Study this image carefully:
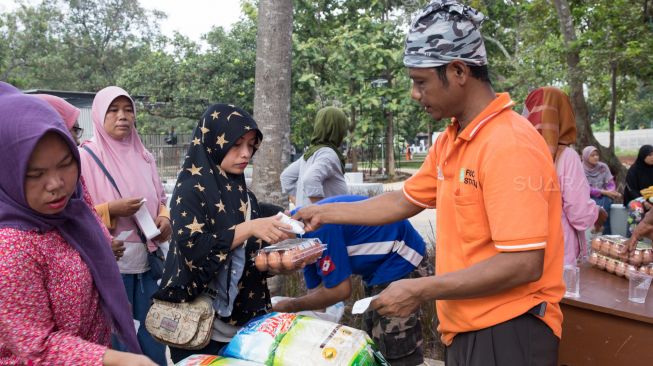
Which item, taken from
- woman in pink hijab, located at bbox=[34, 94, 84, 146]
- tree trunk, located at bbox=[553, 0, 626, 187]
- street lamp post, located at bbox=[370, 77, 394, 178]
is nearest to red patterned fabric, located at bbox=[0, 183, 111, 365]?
woman in pink hijab, located at bbox=[34, 94, 84, 146]

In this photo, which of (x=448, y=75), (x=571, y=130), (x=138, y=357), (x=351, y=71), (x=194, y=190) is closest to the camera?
(x=138, y=357)

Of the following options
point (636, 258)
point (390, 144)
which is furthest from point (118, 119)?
point (390, 144)

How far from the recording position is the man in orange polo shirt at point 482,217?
4.92ft

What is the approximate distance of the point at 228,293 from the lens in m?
2.22

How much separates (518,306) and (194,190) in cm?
135

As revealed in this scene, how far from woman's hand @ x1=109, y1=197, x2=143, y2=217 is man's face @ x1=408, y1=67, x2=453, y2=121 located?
6.07ft

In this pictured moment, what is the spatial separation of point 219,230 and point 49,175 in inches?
34.1

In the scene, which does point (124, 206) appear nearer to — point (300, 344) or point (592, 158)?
point (300, 344)

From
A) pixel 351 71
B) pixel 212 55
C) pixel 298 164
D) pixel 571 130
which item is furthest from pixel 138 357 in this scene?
pixel 212 55

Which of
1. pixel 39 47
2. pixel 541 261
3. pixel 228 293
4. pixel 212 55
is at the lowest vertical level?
pixel 228 293

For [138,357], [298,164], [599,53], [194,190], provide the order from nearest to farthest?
[138,357] → [194,190] → [298,164] → [599,53]

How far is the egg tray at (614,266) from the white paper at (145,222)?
2610mm

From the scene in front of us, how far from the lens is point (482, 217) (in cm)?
160

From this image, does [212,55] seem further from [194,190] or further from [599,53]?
[194,190]
